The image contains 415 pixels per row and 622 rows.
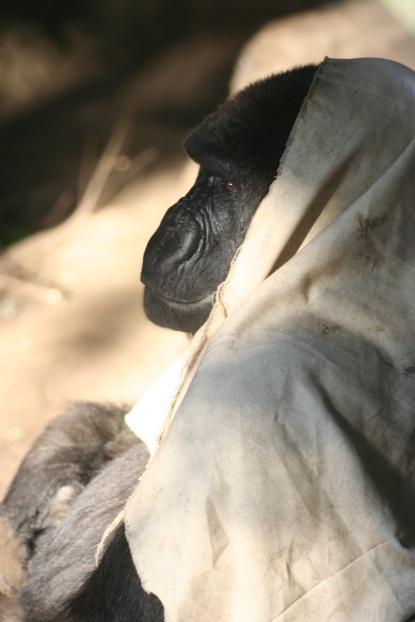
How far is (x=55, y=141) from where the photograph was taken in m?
7.34

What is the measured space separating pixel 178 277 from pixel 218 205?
9.8 inches

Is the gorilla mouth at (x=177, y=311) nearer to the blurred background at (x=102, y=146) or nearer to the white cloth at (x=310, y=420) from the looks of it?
the white cloth at (x=310, y=420)

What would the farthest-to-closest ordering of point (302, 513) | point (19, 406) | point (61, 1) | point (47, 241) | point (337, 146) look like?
point (61, 1), point (47, 241), point (19, 406), point (337, 146), point (302, 513)

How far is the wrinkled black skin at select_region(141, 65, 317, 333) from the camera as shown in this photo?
2471 millimetres

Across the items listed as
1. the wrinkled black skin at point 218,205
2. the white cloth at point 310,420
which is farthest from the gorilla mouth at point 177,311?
the white cloth at point 310,420

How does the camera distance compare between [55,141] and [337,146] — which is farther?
[55,141]

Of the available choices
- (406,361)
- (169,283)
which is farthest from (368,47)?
(406,361)

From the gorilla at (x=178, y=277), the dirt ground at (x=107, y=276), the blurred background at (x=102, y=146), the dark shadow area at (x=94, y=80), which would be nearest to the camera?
the gorilla at (x=178, y=277)

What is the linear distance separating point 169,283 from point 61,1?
6.50 meters

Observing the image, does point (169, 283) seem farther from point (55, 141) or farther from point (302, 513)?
point (55, 141)

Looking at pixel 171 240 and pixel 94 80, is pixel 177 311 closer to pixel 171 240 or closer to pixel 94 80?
pixel 171 240

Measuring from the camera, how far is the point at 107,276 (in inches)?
201

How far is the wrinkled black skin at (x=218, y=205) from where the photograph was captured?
97.3 inches


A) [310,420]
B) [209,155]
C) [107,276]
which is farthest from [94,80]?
[310,420]
